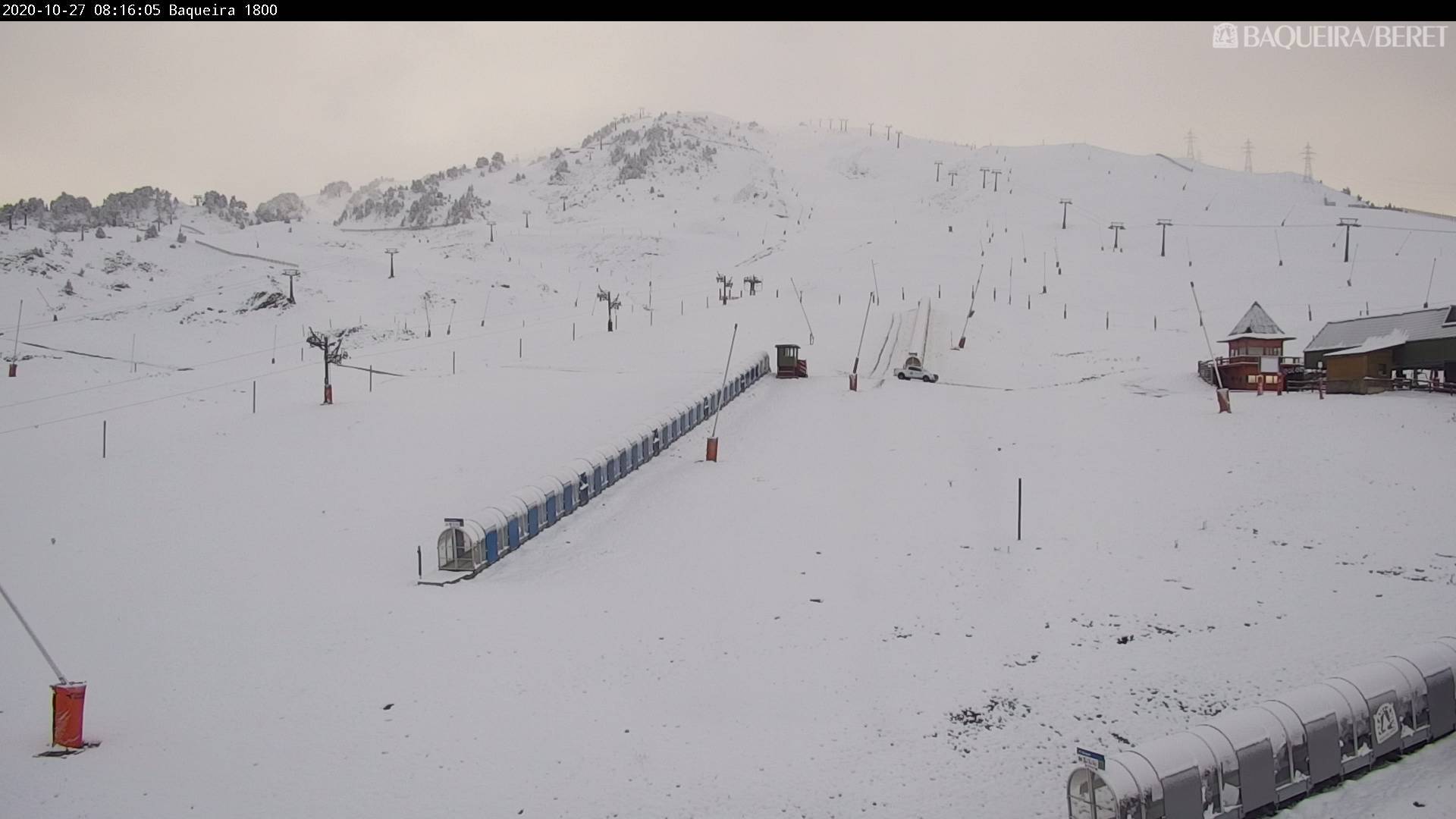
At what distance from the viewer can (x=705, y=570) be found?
2409 centimetres

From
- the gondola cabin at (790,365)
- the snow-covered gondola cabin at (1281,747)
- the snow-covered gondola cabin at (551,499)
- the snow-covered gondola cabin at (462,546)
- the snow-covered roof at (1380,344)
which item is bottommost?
the snow-covered gondola cabin at (1281,747)

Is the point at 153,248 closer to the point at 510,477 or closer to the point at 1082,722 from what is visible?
the point at 510,477

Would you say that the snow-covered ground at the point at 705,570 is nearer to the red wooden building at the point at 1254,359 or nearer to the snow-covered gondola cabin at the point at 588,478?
the snow-covered gondola cabin at the point at 588,478

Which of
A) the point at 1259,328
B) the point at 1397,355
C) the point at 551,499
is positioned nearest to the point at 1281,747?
the point at 551,499

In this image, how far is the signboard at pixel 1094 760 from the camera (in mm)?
12883

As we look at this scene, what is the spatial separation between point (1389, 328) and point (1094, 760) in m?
35.1

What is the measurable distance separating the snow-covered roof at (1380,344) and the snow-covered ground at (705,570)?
2.32m

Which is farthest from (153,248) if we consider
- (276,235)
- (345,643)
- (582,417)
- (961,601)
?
(961,601)

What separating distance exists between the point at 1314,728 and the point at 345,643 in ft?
58.0

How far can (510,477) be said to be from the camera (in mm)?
31719

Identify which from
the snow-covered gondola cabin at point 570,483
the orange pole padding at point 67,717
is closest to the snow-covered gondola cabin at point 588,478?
the snow-covered gondola cabin at point 570,483

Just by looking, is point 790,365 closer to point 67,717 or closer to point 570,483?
point 570,483

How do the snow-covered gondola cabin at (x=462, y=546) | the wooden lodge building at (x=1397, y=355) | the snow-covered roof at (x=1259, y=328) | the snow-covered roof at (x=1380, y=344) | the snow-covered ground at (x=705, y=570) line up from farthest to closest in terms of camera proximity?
A: the snow-covered roof at (x=1259, y=328)
the snow-covered roof at (x=1380, y=344)
the wooden lodge building at (x=1397, y=355)
the snow-covered gondola cabin at (x=462, y=546)
the snow-covered ground at (x=705, y=570)

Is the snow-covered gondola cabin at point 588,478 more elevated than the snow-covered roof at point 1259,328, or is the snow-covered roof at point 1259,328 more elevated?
the snow-covered roof at point 1259,328
